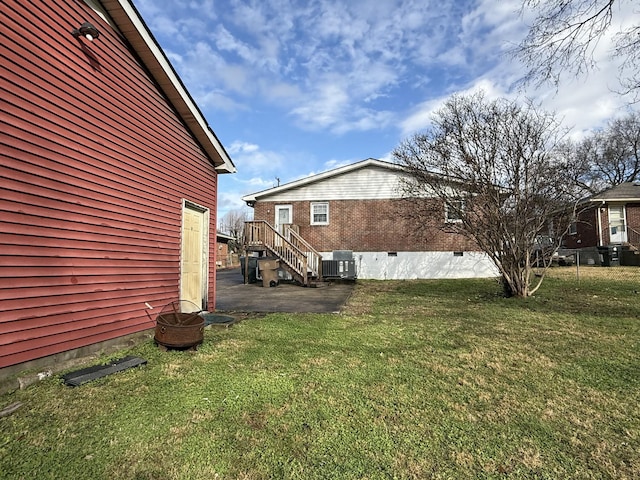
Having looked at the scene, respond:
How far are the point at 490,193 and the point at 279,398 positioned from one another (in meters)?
8.09

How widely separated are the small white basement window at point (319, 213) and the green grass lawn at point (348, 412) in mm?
11372

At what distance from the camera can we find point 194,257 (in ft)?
23.3

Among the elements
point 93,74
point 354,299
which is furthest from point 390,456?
point 354,299

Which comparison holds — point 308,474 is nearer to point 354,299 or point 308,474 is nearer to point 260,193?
point 354,299

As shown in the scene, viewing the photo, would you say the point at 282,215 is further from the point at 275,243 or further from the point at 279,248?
the point at 279,248

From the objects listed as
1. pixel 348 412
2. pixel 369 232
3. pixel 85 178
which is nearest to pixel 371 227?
pixel 369 232

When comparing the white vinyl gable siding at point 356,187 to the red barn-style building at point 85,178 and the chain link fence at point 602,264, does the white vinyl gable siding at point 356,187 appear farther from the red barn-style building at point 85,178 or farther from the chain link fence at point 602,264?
the red barn-style building at point 85,178

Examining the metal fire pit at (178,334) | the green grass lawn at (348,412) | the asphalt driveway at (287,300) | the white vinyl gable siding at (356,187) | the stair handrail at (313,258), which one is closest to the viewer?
the green grass lawn at (348,412)

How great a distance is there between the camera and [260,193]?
17078 millimetres

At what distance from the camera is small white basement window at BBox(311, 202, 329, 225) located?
16844 millimetres

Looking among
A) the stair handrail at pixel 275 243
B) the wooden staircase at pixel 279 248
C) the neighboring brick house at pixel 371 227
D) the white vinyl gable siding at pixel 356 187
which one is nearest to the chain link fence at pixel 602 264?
the neighboring brick house at pixel 371 227

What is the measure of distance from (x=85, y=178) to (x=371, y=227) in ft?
43.4

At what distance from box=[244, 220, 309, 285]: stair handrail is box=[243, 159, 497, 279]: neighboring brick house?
8.67 feet

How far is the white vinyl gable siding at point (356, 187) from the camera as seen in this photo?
1641 cm
